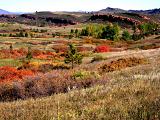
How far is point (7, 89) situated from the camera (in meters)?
22.5

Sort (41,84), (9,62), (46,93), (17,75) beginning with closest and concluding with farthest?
(46,93) < (41,84) < (17,75) < (9,62)

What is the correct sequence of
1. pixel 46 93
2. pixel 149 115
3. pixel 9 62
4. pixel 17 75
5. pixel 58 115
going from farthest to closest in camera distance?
pixel 9 62 < pixel 17 75 < pixel 46 93 < pixel 58 115 < pixel 149 115

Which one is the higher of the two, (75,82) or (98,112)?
(98,112)

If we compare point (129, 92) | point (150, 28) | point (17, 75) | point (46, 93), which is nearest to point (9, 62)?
point (17, 75)

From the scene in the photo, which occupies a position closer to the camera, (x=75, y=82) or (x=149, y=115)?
(x=149, y=115)

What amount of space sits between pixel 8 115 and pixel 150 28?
159 metres

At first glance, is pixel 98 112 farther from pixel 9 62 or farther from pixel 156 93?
pixel 9 62

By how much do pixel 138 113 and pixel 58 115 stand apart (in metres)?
1.59

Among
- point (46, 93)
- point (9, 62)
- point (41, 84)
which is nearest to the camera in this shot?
point (46, 93)

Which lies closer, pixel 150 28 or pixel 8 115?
pixel 8 115

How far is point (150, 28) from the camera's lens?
164250mm

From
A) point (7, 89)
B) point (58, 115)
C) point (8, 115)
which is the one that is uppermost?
point (58, 115)

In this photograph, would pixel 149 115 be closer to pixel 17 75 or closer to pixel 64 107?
pixel 64 107

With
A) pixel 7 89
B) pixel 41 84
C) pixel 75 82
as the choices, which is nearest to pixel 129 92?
pixel 75 82
